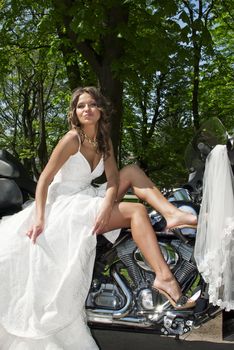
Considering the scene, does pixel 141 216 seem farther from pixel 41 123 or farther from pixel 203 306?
pixel 41 123

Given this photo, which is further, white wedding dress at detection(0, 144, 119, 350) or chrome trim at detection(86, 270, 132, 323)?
chrome trim at detection(86, 270, 132, 323)

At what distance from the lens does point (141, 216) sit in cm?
355

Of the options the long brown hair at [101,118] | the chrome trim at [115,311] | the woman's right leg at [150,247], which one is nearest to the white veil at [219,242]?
the woman's right leg at [150,247]

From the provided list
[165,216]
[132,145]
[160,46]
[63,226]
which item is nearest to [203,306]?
[165,216]

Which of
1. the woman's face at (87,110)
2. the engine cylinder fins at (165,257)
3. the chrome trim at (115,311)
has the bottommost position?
the chrome trim at (115,311)

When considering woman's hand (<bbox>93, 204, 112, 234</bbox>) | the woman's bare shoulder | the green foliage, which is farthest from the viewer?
the green foliage

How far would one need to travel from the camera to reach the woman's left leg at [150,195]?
350 cm

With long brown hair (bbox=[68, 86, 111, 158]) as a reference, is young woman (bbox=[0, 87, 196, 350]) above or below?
below

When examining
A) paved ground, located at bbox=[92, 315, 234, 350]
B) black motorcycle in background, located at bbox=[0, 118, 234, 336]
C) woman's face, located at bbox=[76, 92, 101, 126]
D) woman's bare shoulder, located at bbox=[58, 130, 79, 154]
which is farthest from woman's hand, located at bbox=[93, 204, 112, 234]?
paved ground, located at bbox=[92, 315, 234, 350]

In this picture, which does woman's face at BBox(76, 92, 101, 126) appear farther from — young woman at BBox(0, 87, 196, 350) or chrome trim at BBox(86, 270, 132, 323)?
chrome trim at BBox(86, 270, 132, 323)

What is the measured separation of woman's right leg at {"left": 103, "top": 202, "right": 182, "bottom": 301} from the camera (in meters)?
3.44

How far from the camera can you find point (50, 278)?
3516 millimetres

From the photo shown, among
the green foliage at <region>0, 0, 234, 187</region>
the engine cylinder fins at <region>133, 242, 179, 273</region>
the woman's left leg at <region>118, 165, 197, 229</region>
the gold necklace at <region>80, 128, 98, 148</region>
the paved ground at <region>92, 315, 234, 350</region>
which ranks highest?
the green foliage at <region>0, 0, 234, 187</region>

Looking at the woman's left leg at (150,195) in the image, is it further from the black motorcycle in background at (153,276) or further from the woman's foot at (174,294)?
the woman's foot at (174,294)
